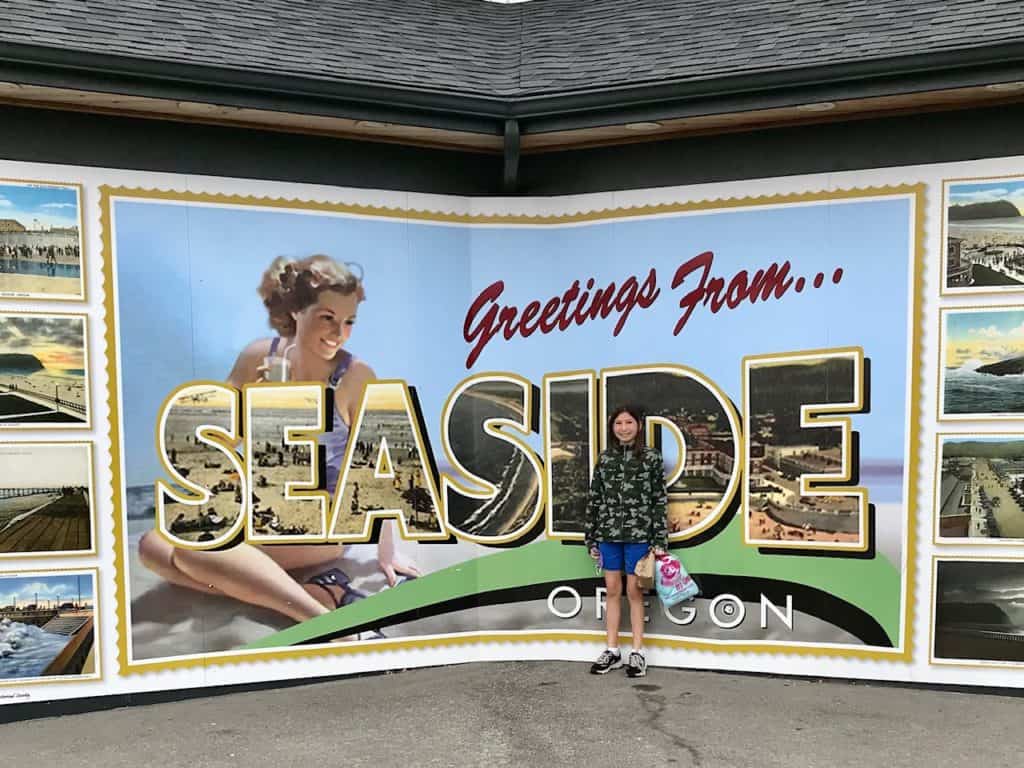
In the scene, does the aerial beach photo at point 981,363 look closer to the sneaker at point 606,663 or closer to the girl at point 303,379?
the sneaker at point 606,663

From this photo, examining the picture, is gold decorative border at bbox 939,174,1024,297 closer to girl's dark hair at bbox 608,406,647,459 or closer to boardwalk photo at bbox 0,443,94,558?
girl's dark hair at bbox 608,406,647,459

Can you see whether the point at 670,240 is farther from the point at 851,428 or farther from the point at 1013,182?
the point at 1013,182

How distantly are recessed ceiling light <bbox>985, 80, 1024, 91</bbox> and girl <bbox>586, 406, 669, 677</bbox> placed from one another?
277 cm

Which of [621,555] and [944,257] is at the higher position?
[944,257]

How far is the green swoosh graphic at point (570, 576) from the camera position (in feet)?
17.1

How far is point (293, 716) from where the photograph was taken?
485 centimetres

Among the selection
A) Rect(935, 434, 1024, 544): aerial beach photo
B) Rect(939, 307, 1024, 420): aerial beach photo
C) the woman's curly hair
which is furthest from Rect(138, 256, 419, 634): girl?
Rect(939, 307, 1024, 420): aerial beach photo

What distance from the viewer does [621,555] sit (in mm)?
5453

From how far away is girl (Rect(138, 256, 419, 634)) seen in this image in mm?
5281

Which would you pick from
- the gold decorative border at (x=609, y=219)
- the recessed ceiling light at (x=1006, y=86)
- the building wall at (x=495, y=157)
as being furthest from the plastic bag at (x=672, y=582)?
the recessed ceiling light at (x=1006, y=86)

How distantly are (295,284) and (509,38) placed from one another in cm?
245

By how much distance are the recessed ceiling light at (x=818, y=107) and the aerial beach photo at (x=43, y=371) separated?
4436 mm

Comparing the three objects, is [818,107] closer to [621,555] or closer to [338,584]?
[621,555]

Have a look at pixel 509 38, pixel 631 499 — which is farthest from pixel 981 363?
pixel 509 38
